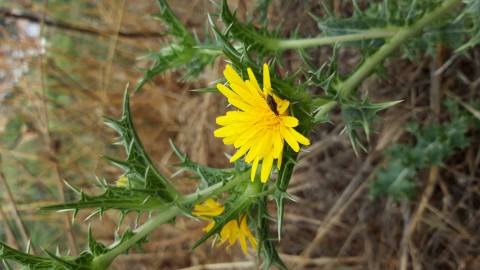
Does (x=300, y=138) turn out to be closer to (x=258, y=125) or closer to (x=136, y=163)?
(x=258, y=125)

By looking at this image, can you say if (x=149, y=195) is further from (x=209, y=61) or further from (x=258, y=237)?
(x=209, y=61)

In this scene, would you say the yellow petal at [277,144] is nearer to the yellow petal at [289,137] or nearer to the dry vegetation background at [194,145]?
the yellow petal at [289,137]

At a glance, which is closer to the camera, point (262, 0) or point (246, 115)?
point (246, 115)

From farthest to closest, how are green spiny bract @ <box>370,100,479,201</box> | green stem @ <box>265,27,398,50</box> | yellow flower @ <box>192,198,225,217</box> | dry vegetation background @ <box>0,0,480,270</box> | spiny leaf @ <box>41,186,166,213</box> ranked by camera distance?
dry vegetation background @ <box>0,0,480,270</box>
green spiny bract @ <box>370,100,479,201</box>
green stem @ <box>265,27,398,50</box>
yellow flower @ <box>192,198,225,217</box>
spiny leaf @ <box>41,186,166,213</box>

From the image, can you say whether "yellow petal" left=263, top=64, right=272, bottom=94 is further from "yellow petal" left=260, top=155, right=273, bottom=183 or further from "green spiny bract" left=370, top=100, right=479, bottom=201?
"green spiny bract" left=370, top=100, right=479, bottom=201

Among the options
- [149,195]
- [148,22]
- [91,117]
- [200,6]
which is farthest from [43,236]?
[149,195]

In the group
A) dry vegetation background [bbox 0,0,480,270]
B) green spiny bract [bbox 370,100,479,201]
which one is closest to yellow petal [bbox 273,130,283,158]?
dry vegetation background [bbox 0,0,480,270]

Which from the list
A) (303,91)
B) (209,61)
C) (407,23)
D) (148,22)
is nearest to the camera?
(303,91)
